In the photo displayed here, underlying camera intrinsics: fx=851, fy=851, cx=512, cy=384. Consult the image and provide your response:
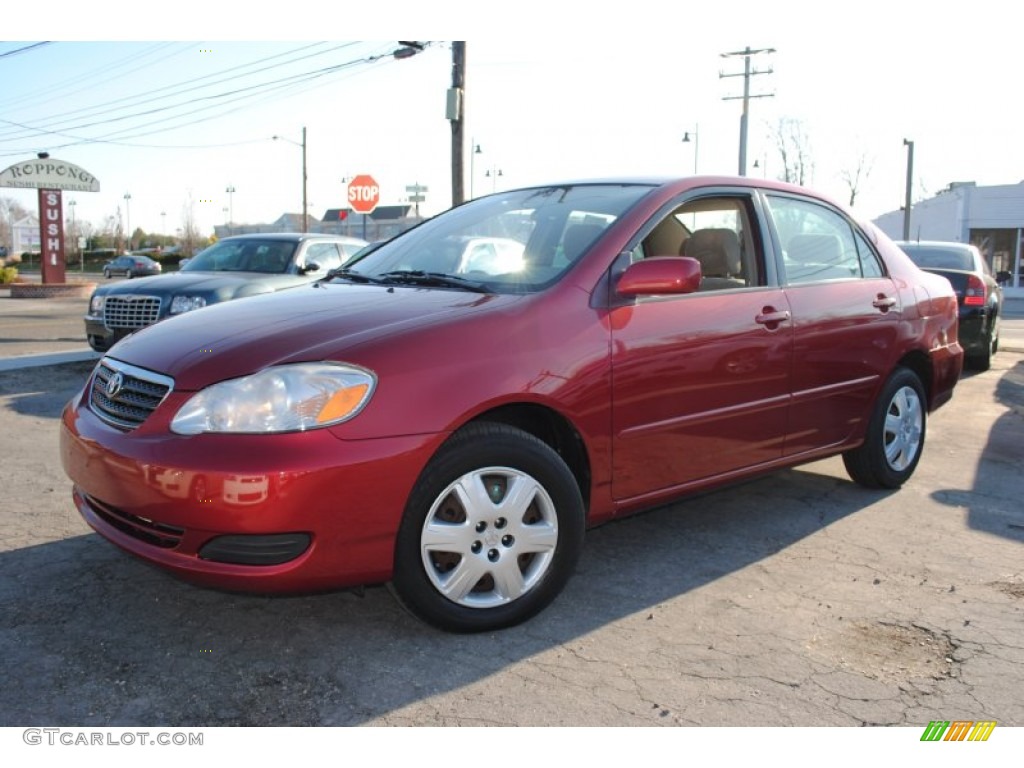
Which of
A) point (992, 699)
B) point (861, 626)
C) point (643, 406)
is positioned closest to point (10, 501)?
point (643, 406)

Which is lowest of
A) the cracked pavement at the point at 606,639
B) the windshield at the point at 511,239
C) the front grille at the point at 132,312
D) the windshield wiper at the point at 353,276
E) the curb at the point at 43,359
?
the cracked pavement at the point at 606,639

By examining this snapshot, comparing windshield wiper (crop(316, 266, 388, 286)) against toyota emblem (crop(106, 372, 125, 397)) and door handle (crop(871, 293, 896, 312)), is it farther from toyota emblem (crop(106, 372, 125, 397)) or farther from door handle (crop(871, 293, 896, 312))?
door handle (crop(871, 293, 896, 312))

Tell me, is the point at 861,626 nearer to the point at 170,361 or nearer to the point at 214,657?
the point at 214,657

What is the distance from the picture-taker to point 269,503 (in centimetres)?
256

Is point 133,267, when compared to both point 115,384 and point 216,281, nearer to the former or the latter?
point 216,281

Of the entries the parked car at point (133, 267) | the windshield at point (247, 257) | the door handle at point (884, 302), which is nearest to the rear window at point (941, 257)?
the door handle at point (884, 302)

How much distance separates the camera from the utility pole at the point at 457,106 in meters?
14.2

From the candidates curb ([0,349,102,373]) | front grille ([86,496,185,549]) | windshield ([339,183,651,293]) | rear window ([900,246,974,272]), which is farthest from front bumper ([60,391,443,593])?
rear window ([900,246,974,272])

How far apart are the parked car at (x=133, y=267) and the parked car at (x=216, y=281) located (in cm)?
3661

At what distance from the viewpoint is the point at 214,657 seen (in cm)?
282

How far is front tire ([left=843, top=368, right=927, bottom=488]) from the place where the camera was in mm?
4766

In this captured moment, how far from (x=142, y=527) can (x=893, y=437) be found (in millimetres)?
4021

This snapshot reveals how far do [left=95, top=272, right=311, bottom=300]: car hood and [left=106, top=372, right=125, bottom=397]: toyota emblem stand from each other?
541cm

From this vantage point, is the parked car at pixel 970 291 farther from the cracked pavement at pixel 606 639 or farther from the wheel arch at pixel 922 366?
the cracked pavement at pixel 606 639
